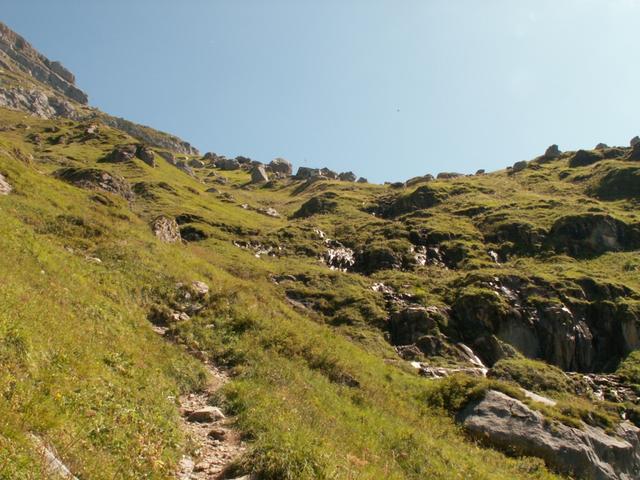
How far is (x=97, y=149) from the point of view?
392 ft

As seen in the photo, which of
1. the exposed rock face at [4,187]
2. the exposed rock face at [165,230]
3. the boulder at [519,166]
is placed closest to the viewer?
the exposed rock face at [4,187]

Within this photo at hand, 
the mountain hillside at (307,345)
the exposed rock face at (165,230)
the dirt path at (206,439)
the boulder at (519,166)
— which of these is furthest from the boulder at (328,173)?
the dirt path at (206,439)

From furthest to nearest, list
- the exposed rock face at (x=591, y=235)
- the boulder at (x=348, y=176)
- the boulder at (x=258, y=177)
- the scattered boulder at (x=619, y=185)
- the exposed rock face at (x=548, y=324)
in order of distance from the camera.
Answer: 1. the boulder at (x=348, y=176)
2. the boulder at (x=258, y=177)
3. the scattered boulder at (x=619, y=185)
4. the exposed rock face at (x=591, y=235)
5. the exposed rock face at (x=548, y=324)

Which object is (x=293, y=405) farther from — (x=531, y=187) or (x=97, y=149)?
(x=97, y=149)

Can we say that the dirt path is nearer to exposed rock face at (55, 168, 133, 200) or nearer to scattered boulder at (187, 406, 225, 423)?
scattered boulder at (187, 406, 225, 423)

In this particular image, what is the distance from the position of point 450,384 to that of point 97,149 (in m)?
115

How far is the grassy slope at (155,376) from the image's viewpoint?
10531mm

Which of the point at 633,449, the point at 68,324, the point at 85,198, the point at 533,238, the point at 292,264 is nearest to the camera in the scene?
the point at 68,324

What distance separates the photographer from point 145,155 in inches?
4493

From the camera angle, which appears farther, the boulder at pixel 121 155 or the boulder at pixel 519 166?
the boulder at pixel 519 166

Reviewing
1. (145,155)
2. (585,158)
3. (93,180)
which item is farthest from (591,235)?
(145,155)

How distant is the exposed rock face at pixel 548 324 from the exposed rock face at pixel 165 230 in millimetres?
26356

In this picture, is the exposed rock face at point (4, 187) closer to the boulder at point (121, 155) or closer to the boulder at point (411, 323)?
the boulder at point (411, 323)

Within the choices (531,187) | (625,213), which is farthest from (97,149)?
(625,213)
